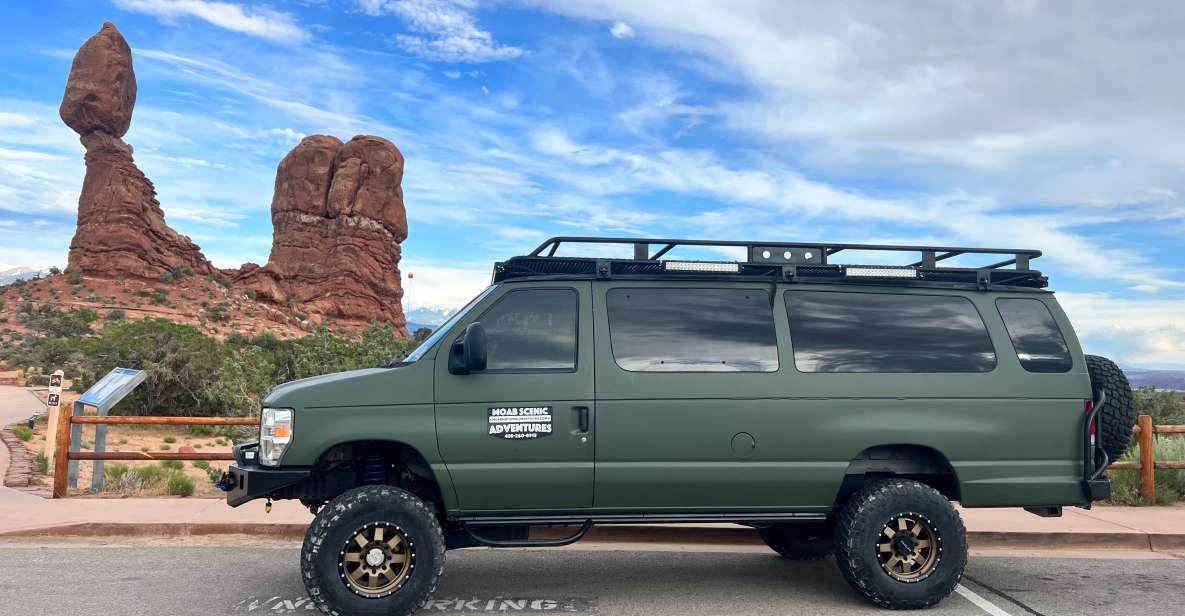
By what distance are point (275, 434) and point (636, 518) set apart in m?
2.30

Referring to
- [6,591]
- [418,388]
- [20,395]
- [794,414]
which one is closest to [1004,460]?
[794,414]

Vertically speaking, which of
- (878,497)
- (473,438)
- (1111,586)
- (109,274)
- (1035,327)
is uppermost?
(109,274)

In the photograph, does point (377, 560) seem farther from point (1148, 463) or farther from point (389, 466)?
point (1148, 463)

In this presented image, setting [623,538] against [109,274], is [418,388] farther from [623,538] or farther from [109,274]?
[109,274]

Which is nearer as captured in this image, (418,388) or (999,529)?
(418,388)

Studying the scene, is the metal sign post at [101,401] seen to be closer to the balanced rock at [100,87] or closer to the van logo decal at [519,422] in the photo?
the van logo decal at [519,422]

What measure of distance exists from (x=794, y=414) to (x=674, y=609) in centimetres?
151

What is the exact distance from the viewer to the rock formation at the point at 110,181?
65.8 metres

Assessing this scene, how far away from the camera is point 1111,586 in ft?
22.1

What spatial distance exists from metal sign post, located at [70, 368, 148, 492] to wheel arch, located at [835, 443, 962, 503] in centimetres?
774

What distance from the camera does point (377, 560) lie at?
543 centimetres

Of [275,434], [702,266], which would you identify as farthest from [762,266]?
[275,434]

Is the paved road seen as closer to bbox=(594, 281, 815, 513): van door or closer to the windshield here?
bbox=(594, 281, 815, 513): van door

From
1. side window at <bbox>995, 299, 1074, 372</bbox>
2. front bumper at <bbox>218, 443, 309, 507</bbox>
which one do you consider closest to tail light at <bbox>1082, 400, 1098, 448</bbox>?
side window at <bbox>995, 299, 1074, 372</bbox>
